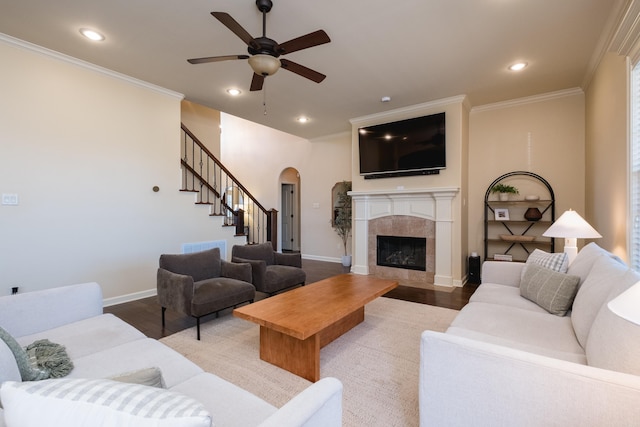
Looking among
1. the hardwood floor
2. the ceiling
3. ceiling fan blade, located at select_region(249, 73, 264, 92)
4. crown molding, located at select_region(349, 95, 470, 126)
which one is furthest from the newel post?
ceiling fan blade, located at select_region(249, 73, 264, 92)

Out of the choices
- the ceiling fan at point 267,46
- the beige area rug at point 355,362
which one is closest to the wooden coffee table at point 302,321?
the beige area rug at point 355,362

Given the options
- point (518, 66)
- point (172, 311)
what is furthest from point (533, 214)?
point (172, 311)

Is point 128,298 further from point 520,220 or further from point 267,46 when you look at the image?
point 520,220

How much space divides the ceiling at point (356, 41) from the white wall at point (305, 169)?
2.49 meters

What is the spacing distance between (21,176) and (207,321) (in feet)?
8.22

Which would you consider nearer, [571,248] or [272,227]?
[571,248]

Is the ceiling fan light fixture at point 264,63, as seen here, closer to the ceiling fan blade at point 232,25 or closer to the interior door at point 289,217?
the ceiling fan blade at point 232,25

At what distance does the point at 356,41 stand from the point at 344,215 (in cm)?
384

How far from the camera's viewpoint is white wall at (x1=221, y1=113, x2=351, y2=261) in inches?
271

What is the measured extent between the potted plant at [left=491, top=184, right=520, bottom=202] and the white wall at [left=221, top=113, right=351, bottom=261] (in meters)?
2.95

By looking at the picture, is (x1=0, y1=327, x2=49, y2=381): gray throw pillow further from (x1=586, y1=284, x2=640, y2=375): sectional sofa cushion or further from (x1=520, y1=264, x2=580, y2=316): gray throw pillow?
(x1=520, y1=264, x2=580, y2=316): gray throw pillow

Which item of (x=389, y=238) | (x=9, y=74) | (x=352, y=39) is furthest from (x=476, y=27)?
(x=9, y=74)

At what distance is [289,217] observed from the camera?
29.7 feet

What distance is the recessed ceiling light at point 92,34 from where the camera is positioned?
286 cm
